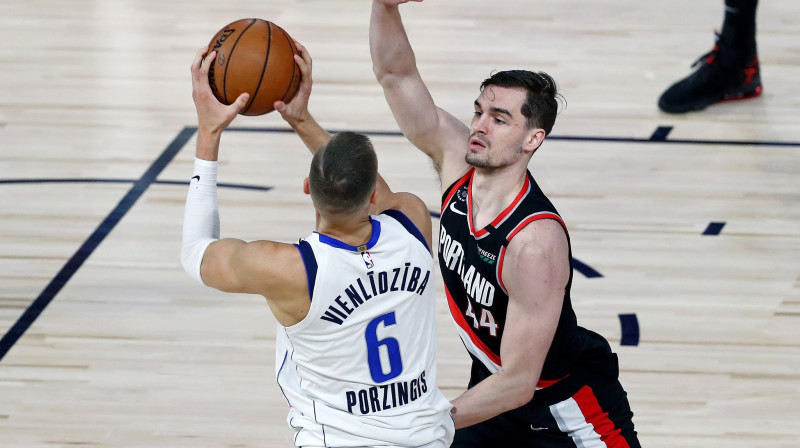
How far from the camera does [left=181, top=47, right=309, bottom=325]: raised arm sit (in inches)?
114

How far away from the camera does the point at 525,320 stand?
327 cm

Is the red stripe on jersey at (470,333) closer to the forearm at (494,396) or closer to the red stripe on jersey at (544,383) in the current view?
the red stripe on jersey at (544,383)

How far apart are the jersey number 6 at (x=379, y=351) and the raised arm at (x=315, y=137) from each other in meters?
0.33

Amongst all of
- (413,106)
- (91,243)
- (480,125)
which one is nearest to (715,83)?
(91,243)

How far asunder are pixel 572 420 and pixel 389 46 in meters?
1.28

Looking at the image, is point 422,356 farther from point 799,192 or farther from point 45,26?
A: point 45,26

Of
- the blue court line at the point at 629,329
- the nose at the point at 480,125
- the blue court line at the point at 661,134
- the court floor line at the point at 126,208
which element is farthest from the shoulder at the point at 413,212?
the blue court line at the point at 661,134

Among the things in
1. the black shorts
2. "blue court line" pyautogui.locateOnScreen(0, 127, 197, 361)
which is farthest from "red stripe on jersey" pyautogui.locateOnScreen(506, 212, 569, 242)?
"blue court line" pyautogui.locateOnScreen(0, 127, 197, 361)

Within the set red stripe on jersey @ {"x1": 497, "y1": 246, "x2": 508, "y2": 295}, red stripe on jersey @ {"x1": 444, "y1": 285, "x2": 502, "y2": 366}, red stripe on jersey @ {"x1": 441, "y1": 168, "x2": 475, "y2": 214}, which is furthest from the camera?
red stripe on jersey @ {"x1": 441, "y1": 168, "x2": 475, "y2": 214}

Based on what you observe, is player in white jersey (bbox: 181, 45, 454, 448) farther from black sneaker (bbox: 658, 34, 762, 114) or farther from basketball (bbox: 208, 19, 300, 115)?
black sneaker (bbox: 658, 34, 762, 114)

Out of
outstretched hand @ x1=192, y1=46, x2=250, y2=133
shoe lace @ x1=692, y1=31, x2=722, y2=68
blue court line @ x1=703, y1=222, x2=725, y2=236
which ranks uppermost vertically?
outstretched hand @ x1=192, y1=46, x2=250, y2=133

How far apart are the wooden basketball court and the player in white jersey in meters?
1.58

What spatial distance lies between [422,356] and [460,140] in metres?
0.97

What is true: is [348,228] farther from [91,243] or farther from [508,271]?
[91,243]
